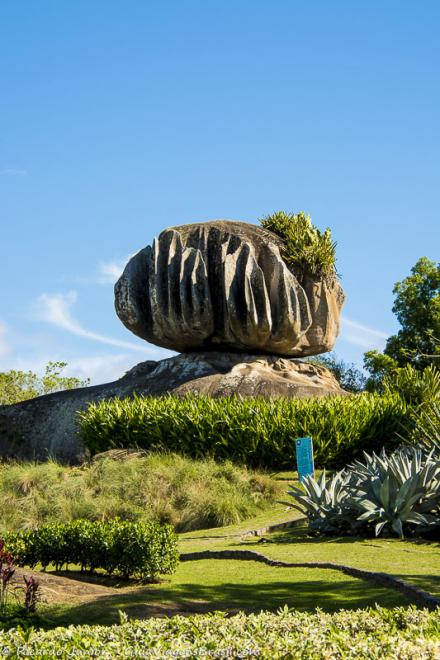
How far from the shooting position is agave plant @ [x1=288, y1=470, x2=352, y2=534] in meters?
13.7

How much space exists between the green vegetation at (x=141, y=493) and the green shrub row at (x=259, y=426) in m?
1.13

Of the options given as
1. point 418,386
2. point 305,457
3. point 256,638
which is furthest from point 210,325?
point 256,638

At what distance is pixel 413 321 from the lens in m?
40.2

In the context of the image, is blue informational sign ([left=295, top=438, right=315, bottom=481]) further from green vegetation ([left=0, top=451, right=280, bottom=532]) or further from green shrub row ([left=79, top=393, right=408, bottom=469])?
green shrub row ([left=79, top=393, right=408, bottom=469])

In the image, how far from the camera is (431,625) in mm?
6441

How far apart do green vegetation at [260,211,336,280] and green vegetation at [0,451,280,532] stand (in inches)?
329

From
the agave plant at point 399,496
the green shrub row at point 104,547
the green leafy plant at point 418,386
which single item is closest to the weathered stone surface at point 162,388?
the green leafy plant at point 418,386

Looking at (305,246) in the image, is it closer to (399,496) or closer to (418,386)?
(418,386)

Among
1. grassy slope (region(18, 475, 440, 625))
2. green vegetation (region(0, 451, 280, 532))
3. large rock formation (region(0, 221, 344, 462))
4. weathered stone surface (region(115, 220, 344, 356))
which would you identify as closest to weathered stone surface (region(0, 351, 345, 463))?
large rock formation (region(0, 221, 344, 462))

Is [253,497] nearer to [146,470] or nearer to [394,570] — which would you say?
[146,470]

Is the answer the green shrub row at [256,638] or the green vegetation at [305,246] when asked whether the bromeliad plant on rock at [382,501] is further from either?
the green vegetation at [305,246]

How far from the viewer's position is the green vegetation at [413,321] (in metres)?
38.1

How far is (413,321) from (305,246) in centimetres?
1461

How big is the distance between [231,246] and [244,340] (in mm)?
2786
